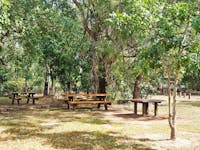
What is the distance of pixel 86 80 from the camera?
21.0 meters

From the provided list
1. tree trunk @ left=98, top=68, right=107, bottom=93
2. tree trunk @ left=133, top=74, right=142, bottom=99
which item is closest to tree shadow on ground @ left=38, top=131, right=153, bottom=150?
tree trunk @ left=98, top=68, right=107, bottom=93

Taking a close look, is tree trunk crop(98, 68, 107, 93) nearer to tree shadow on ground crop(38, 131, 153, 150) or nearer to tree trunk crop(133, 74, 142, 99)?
tree trunk crop(133, 74, 142, 99)

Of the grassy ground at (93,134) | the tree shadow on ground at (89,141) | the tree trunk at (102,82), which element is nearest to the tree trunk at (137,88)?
the tree trunk at (102,82)

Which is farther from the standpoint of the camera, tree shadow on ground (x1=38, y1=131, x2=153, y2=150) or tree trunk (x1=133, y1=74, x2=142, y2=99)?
tree trunk (x1=133, y1=74, x2=142, y2=99)

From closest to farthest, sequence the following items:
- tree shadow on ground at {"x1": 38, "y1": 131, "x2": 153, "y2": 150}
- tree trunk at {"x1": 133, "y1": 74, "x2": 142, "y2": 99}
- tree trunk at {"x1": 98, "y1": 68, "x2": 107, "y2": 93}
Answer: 1. tree shadow on ground at {"x1": 38, "y1": 131, "x2": 153, "y2": 150}
2. tree trunk at {"x1": 98, "y1": 68, "x2": 107, "y2": 93}
3. tree trunk at {"x1": 133, "y1": 74, "x2": 142, "y2": 99}

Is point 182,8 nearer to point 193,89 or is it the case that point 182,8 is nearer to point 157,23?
point 157,23

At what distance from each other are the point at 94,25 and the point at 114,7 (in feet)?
7.48

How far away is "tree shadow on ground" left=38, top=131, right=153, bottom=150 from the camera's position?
21.2ft

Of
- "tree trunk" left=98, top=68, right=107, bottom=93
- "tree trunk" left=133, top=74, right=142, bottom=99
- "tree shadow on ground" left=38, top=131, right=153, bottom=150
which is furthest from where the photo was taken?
"tree trunk" left=133, top=74, right=142, bottom=99

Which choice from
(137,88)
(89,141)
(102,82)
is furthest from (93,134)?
(137,88)

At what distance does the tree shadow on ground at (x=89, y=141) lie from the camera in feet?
21.2

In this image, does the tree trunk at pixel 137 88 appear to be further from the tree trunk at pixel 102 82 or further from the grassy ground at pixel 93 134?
the grassy ground at pixel 93 134

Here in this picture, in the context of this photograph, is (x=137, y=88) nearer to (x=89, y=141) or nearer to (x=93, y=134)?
(x=93, y=134)

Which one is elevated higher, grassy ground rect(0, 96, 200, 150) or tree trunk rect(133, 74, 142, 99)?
tree trunk rect(133, 74, 142, 99)
